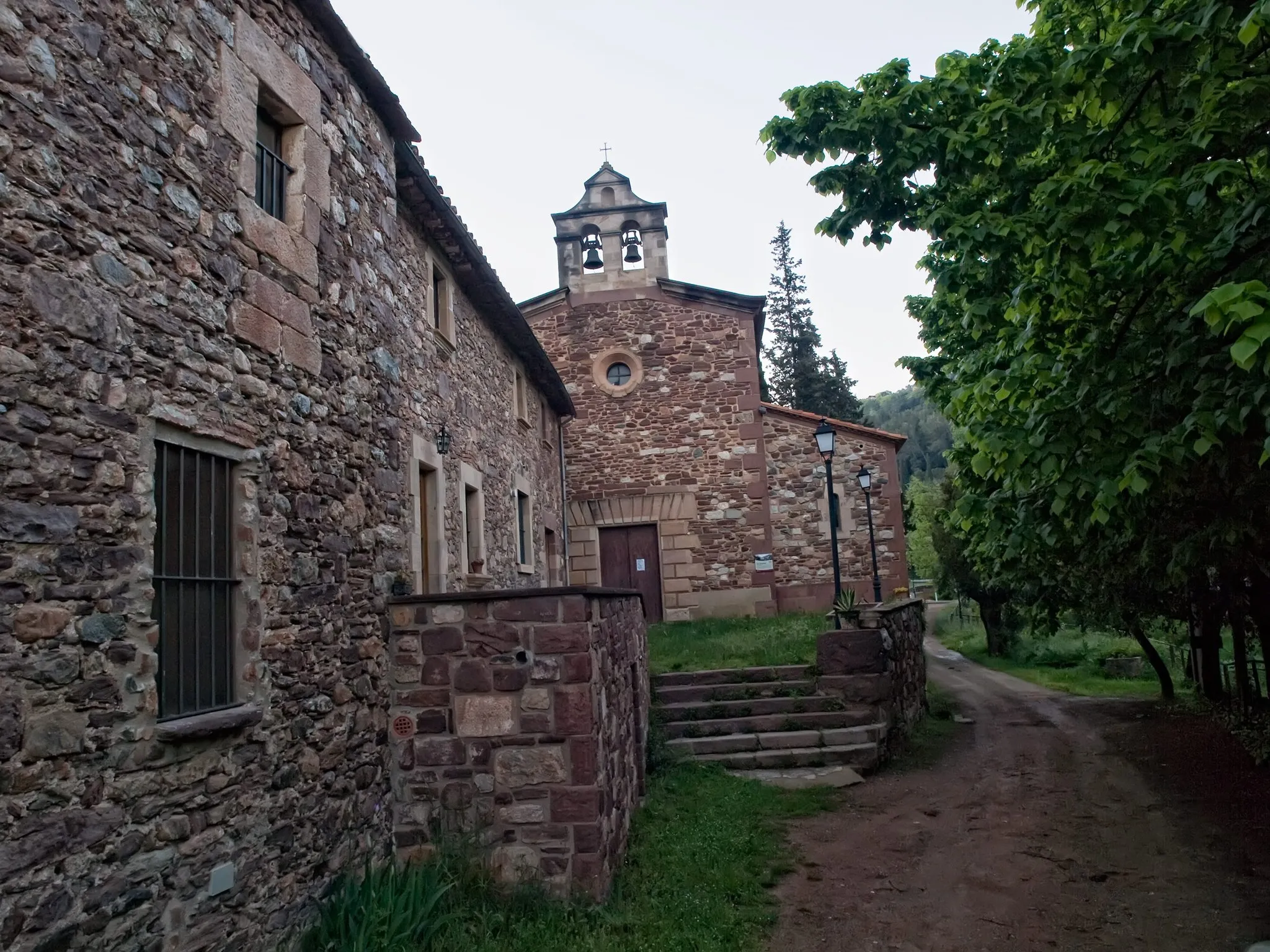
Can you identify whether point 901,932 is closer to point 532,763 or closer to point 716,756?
point 532,763

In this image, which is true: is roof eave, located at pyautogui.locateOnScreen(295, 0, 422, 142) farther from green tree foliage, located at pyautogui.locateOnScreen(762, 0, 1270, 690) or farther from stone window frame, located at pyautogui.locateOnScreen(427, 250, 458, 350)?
green tree foliage, located at pyautogui.locateOnScreen(762, 0, 1270, 690)

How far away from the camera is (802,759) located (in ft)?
30.0

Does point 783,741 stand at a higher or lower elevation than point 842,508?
lower

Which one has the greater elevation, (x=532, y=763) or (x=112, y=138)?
(x=112, y=138)

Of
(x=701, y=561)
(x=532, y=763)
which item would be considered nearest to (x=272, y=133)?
(x=532, y=763)

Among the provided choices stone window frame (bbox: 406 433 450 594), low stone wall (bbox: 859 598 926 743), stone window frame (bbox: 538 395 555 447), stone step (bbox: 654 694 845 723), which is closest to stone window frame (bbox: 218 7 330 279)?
stone window frame (bbox: 406 433 450 594)

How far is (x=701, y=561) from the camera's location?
1681cm

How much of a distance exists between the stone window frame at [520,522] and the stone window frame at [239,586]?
6.93 m

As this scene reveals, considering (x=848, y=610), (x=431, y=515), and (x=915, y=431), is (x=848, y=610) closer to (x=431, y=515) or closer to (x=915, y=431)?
(x=431, y=515)

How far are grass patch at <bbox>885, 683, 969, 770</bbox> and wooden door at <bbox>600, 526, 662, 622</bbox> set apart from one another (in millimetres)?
5229

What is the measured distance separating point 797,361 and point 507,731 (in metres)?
32.6

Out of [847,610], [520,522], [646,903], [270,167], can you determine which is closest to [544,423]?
[520,522]

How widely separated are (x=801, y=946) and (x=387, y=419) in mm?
4104

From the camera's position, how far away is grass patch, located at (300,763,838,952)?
4.64 metres
